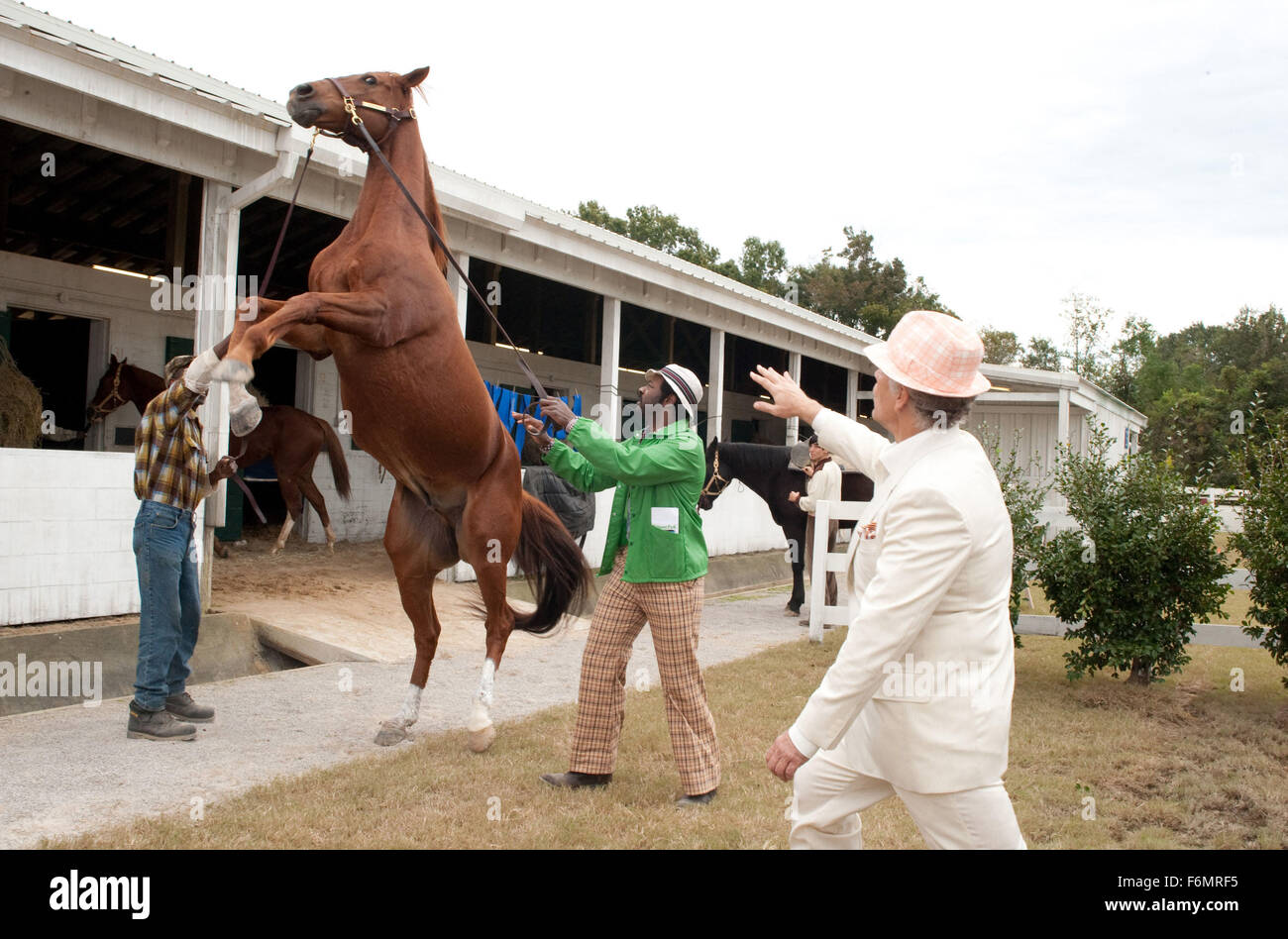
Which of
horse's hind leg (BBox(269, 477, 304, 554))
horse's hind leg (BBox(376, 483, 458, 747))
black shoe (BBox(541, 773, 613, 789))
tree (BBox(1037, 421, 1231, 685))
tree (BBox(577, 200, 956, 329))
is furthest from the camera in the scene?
tree (BBox(577, 200, 956, 329))

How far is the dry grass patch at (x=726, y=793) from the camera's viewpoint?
12.6ft

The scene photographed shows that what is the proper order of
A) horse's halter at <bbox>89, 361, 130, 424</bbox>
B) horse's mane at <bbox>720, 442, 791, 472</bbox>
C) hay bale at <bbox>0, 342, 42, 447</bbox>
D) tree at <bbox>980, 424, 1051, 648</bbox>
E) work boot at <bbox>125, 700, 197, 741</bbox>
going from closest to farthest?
work boot at <bbox>125, 700, 197, 741</bbox> → tree at <bbox>980, 424, 1051, 648</bbox> → hay bale at <bbox>0, 342, 42, 447</bbox> → horse's halter at <bbox>89, 361, 130, 424</bbox> → horse's mane at <bbox>720, 442, 791, 472</bbox>

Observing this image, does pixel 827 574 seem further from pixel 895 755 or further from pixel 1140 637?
pixel 895 755

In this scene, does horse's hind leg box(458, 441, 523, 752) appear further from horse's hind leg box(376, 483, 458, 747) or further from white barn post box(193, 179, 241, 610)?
white barn post box(193, 179, 241, 610)

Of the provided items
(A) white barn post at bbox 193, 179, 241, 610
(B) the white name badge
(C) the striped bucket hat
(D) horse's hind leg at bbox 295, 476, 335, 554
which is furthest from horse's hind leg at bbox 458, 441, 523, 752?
(D) horse's hind leg at bbox 295, 476, 335, 554

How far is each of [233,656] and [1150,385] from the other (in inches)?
2416

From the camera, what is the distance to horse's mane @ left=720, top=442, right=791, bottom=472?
11.4 m

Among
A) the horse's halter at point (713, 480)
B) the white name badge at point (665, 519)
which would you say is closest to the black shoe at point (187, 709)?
the white name badge at point (665, 519)

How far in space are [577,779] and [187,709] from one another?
240 centimetres

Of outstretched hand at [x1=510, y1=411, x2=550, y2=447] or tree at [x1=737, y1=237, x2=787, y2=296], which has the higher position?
tree at [x1=737, y1=237, x2=787, y2=296]

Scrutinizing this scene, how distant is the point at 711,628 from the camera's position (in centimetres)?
979

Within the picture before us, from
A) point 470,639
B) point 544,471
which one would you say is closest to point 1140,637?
point 470,639

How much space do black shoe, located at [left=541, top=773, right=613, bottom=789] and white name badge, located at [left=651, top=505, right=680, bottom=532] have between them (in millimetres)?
1282

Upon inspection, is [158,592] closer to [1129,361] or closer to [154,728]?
[154,728]
